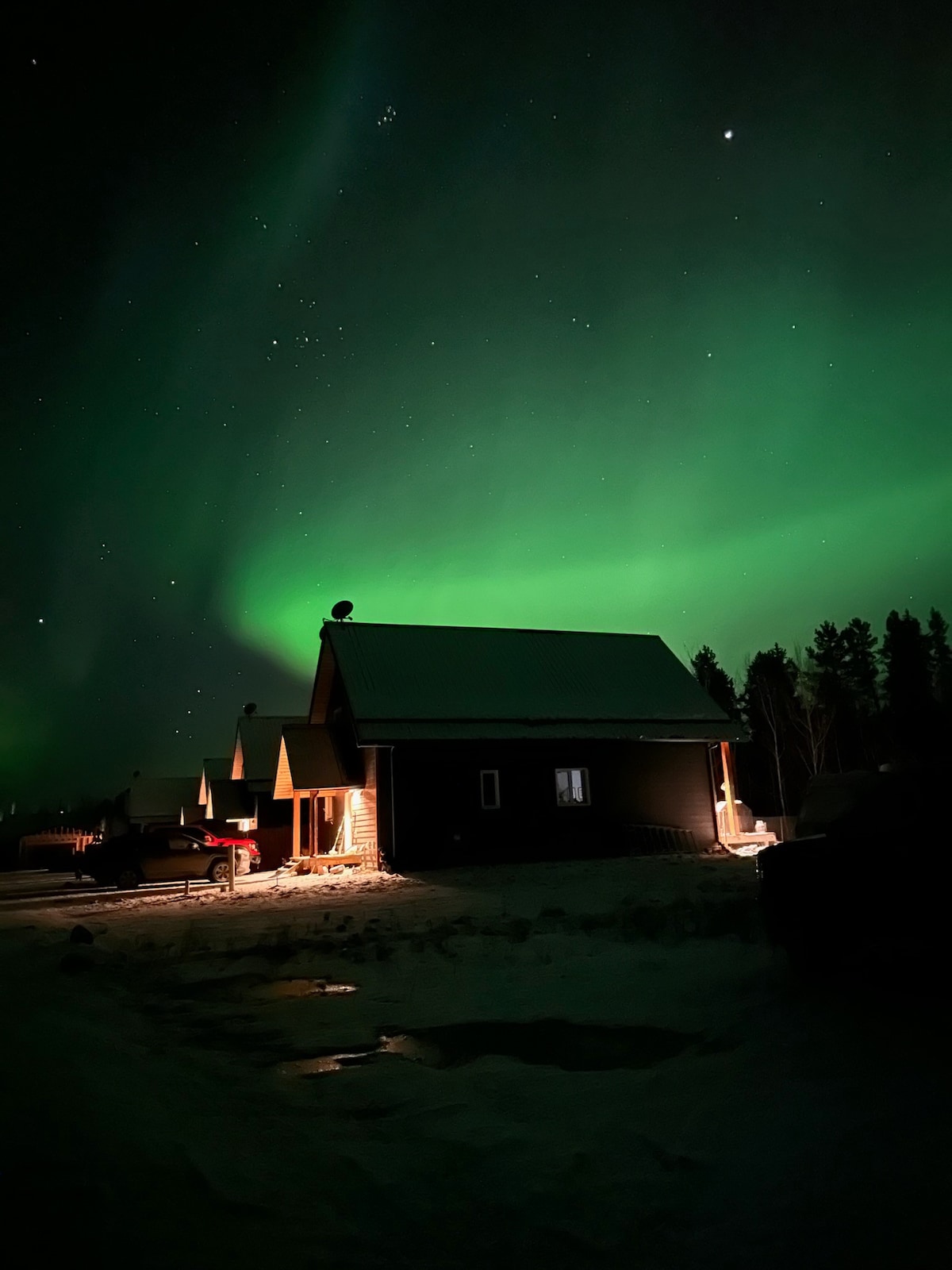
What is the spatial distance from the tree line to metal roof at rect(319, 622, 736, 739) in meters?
14.4

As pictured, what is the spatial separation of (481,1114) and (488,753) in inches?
809

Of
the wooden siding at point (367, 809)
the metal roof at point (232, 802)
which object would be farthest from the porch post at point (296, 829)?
the metal roof at point (232, 802)

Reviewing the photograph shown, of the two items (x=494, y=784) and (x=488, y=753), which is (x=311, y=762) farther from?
(x=494, y=784)

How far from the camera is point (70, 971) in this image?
9.09 m

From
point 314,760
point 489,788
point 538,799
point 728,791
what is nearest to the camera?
point 489,788

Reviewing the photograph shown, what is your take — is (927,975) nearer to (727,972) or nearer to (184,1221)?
(727,972)

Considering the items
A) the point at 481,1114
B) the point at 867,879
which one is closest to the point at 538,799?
the point at 867,879

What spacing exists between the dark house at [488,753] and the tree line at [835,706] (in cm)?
1628

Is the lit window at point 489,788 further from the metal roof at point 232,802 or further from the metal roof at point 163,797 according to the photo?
the metal roof at point 163,797

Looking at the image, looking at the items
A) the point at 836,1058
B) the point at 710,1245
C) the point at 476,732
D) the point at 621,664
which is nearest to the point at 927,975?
the point at 836,1058

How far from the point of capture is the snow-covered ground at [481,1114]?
332 cm

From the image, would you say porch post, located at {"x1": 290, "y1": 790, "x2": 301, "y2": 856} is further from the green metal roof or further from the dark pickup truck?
the dark pickup truck

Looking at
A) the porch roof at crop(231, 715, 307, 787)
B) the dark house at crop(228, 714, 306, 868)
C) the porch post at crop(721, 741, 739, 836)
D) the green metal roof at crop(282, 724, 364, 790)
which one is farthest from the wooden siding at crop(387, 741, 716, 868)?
the porch roof at crop(231, 715, 307, 787)

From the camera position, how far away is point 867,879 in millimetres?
6074
